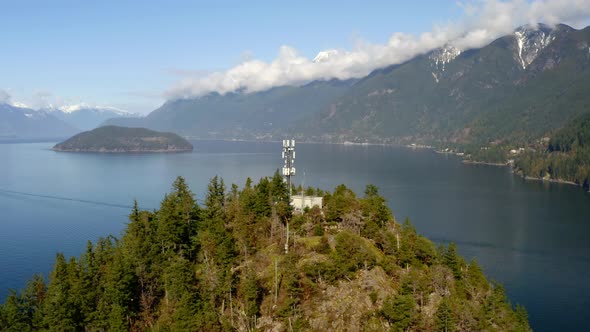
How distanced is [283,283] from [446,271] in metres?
20.9

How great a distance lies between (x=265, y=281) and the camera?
5612cm

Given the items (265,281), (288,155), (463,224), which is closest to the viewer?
(265,281)

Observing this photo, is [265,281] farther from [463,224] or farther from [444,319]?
[463,224]

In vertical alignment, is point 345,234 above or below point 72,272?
above

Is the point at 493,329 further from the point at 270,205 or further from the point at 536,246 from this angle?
the point at 536,246

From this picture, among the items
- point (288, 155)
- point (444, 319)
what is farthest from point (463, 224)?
point (444, 319)

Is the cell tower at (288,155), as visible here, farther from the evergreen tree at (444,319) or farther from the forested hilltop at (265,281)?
the evergreen tree at (444,319)

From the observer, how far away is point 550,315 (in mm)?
74438

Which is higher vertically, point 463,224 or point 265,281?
point 265,281

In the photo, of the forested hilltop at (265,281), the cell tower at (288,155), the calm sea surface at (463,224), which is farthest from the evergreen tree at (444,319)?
the calm sea surface at (463,224)

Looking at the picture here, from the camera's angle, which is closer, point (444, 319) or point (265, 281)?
point (444, 319)

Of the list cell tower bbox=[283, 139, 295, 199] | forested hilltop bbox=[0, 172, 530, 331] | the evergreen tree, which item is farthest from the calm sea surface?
cell tower bbox=[283, 139, 295, 199]

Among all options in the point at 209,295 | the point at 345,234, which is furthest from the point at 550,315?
the point at 209,295

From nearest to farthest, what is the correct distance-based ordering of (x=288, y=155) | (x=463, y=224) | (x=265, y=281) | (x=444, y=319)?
(x=444, y=319) < (x=265, y=281) < (x=288, y=155) < (x=463, y=224)
